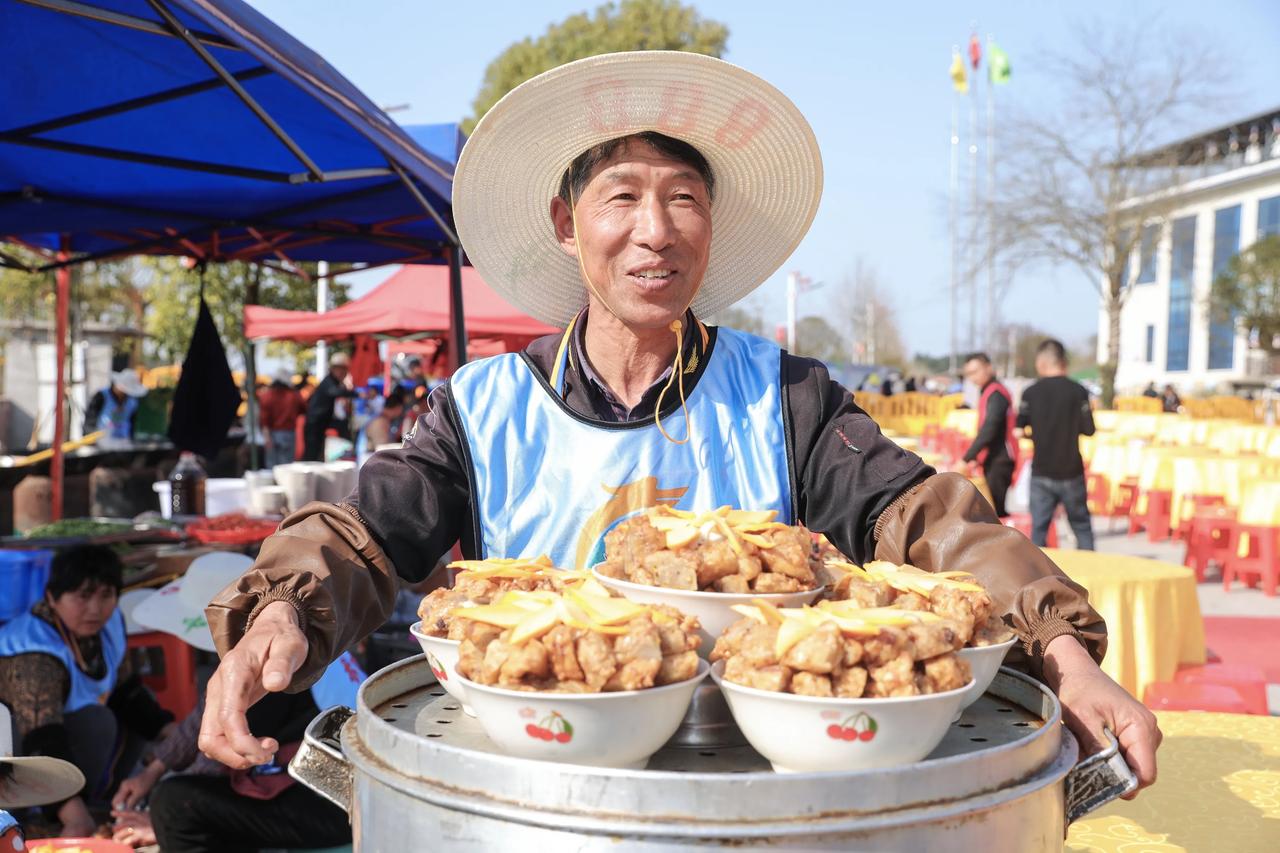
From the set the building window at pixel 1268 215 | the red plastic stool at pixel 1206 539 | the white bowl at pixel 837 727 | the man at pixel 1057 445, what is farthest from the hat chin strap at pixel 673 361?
the building window at pixel 1268 215

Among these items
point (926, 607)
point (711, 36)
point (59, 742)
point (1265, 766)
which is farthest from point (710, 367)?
point (711, 36)

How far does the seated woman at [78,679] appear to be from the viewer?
4.02m

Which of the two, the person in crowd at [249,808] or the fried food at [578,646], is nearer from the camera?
the fried food at [578,646]

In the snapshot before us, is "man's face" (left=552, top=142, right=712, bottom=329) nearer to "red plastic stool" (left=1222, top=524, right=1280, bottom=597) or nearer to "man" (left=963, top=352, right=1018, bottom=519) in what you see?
"man" (left=963, top=352, right=1018, bottom=519)

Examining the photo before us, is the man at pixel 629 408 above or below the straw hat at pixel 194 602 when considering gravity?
above

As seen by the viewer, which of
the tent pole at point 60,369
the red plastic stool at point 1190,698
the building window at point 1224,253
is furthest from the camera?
the building window at point 1224,253

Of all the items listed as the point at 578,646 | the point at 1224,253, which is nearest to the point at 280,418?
the point at 578,646

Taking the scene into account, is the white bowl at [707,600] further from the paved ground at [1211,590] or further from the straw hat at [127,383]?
the straw hat at [127,383]

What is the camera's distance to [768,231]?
2375mm

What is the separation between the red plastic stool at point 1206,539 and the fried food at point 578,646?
9.51m

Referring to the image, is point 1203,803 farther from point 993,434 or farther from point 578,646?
point 993,434

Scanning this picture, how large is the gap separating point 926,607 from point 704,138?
3.71ft

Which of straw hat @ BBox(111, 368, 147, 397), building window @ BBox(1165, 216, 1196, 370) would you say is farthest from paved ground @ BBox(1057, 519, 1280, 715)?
building window @ BBox(1165, 216, 1196, 370)

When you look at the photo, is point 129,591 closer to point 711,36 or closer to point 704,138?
point 704,138
